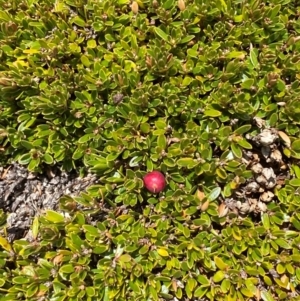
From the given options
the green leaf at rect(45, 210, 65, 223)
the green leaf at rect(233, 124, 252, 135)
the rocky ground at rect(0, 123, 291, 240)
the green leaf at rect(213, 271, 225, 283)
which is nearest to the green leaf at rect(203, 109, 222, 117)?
the green leaf at rect(233, 124, 252, 135)

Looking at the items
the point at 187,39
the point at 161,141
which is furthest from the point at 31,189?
the point at 187,39

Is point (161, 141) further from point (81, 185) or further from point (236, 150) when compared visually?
point (81, 185)

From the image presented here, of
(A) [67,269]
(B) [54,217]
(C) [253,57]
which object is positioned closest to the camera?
(A) [67,269]

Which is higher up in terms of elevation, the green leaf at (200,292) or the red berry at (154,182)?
the red berry at (154,182)

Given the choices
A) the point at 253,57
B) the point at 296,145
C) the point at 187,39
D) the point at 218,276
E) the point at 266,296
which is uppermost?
the point at 187,39

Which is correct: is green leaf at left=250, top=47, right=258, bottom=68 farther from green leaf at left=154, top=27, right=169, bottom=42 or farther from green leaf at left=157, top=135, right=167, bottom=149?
green leaf at left=157, top=135, right=167, bottom=149

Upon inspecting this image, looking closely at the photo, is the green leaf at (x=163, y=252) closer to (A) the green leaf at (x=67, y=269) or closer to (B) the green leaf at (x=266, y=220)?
(A) the green leaf at (x=67, y=269)

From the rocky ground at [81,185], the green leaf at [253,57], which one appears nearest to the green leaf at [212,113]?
the rocky ground at [81,185]
